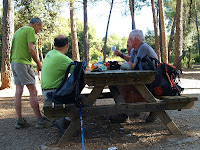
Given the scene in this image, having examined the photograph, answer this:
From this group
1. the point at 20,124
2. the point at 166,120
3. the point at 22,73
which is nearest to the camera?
the point at 166,120

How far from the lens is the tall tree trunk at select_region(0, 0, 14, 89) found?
7887 mm

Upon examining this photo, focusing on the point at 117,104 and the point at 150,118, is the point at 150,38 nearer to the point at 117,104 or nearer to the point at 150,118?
the point at 150,118

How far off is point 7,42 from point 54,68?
5.50m

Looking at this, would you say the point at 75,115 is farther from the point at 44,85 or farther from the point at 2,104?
the point at 2,104

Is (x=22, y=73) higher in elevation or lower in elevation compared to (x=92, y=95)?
higher

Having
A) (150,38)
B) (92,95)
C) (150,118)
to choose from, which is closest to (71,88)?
(92,95)

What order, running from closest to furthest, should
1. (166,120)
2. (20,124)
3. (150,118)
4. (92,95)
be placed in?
(92,95) → (166,120) → (20,124) → (150,118)

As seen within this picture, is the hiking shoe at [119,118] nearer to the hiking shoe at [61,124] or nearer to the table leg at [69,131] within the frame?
the hiking shoe at [61,124]

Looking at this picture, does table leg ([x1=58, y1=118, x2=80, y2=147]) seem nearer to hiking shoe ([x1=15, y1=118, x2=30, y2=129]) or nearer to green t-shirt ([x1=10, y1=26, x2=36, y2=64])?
hiking shoe ([x1=15, y1=118, x2=30, y2=129])

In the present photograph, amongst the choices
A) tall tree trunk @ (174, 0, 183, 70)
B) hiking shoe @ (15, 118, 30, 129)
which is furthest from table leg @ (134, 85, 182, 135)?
tall tree trunk @ (174, 0, 183, 70)

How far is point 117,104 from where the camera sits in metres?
3.13

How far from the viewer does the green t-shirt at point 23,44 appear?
3.76m

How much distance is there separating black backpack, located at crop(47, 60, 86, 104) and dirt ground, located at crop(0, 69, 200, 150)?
0.63 metres

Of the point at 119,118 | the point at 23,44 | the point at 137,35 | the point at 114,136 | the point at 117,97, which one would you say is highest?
the point at 137,35
